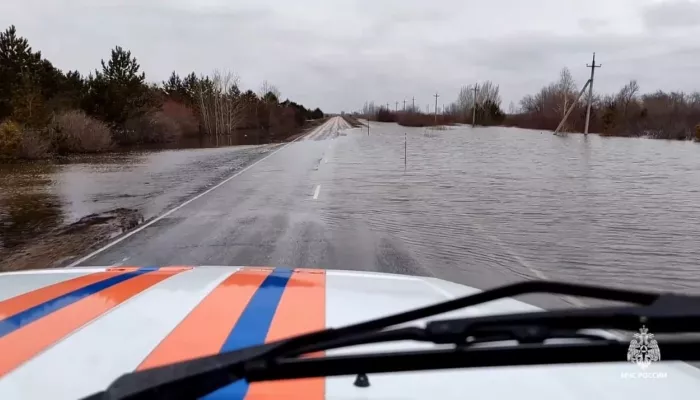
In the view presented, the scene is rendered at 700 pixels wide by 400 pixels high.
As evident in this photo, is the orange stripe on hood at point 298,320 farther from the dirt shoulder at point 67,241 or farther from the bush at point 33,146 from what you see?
the bush at point 33,146

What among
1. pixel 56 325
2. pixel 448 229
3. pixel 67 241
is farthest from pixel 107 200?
pixel 56 325

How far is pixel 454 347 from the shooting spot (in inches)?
52.4

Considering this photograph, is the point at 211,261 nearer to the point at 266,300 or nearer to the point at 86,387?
the point at 266,300

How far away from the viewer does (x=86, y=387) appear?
5.18 feet

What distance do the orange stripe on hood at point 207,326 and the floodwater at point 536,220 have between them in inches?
162

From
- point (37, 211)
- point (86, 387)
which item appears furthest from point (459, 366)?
point (37, 211)

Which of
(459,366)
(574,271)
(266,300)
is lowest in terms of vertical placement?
(574,271)

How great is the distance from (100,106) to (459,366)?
44.7 meters

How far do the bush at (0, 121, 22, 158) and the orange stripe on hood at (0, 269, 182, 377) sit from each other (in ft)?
92.5

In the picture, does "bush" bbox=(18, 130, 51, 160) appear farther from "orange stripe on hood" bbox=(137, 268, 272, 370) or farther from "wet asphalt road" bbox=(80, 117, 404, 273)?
"orange stripe on hood" bbox=(137, 268, 272, 370)

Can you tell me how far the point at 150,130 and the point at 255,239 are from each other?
135 feet

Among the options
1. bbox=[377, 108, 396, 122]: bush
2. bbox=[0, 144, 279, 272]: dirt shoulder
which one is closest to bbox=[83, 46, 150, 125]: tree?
bbox=[0, 144, 279, 272]: dirt shoulder

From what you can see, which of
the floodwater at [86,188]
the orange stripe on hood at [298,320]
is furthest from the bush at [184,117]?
the orange stripe on hood at [298,320]

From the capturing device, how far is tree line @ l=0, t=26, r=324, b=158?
29438 mm
